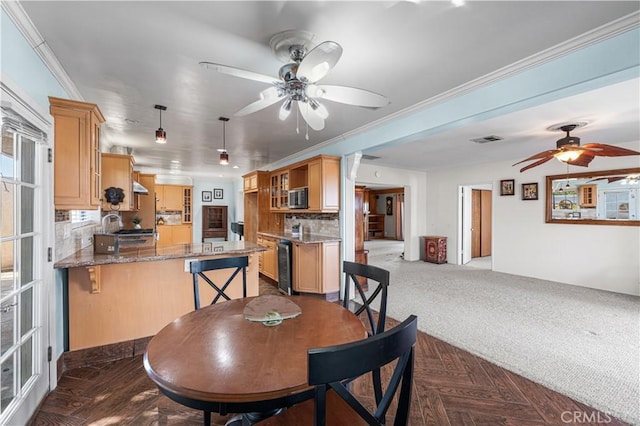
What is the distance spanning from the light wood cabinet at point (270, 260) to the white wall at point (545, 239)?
4.60m

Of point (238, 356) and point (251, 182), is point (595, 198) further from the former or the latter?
point (251, 182)

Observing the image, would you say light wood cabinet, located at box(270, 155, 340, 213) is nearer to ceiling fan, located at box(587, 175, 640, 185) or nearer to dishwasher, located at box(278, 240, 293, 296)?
dishwasher, located at box(278, 240, 293, 296)

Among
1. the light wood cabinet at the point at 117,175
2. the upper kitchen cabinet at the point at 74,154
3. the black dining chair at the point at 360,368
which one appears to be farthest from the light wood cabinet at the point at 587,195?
the light wood cabinet at the point at 117,175

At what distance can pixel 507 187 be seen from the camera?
20.0ft

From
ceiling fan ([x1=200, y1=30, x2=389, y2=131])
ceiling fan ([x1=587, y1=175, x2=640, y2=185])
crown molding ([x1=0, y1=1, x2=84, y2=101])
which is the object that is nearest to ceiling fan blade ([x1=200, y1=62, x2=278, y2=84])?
ceiling fan ([x1=200, y1=30, x2=389, y2=131])

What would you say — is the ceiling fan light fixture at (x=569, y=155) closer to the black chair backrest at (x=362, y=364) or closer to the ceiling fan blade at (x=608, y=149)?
the ceiling fan blade at (x=608, y=149)

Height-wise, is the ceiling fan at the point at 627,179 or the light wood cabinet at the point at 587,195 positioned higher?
the ceiling fan at the point at 627,179

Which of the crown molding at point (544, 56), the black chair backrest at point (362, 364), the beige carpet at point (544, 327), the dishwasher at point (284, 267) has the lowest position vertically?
the beige carpet at point (544, 327)

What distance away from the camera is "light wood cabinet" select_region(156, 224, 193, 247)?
8.75 meters

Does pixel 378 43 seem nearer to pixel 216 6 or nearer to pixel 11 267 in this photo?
pixel 216 6

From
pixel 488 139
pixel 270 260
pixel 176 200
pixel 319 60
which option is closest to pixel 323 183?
pixel 270 260

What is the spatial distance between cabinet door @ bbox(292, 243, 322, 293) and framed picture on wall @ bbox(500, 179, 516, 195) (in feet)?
14.7

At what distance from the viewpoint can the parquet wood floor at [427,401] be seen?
1885mm

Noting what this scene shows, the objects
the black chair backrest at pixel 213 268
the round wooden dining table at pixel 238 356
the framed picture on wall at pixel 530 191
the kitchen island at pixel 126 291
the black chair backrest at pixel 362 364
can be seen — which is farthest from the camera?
the framed picture on wall at pixel 530 191
